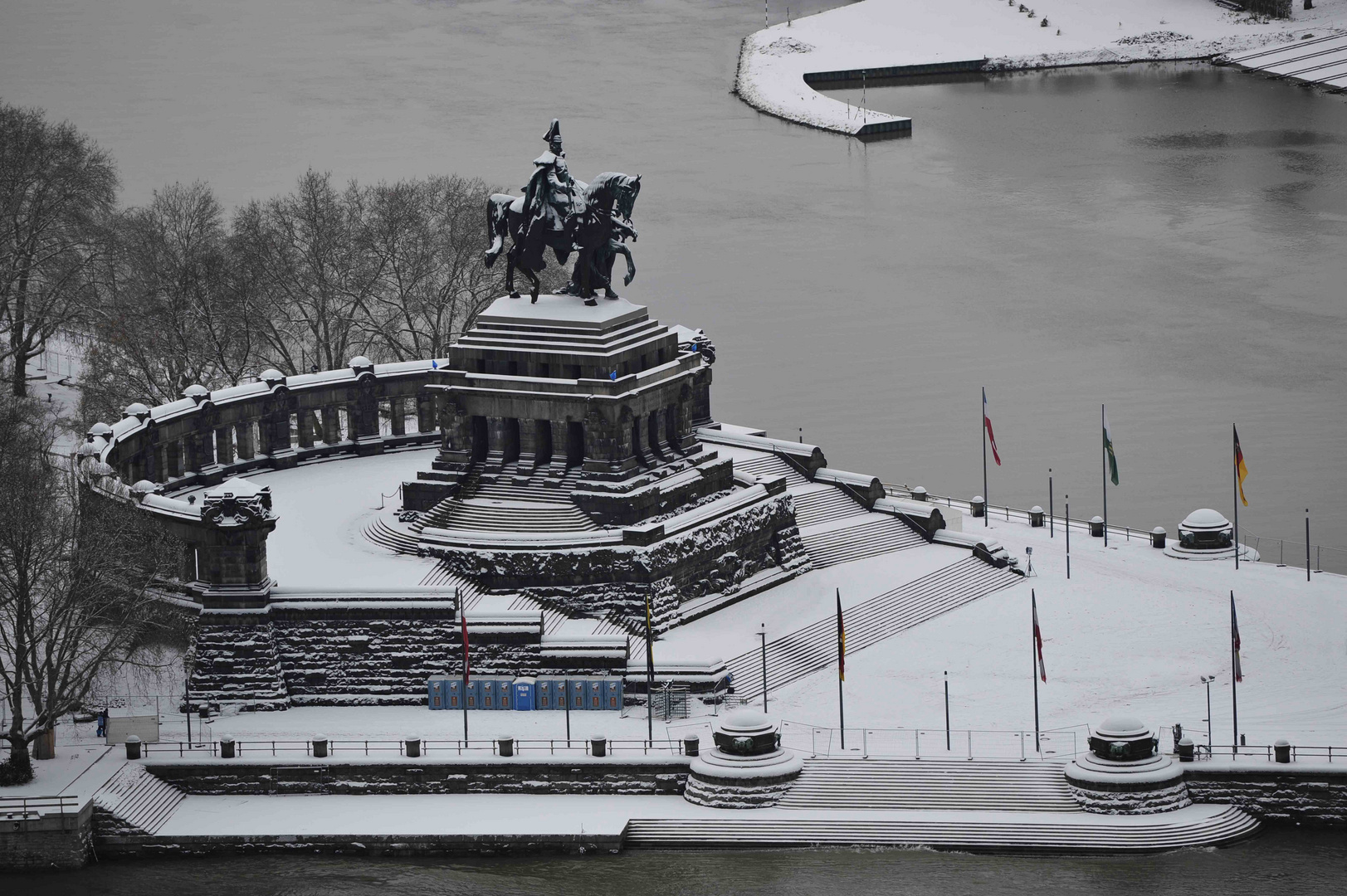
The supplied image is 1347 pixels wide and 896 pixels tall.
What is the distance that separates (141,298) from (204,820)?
45662 mm

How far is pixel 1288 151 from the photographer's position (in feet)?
611

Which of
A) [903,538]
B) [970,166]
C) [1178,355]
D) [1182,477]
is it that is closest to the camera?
[903,538]

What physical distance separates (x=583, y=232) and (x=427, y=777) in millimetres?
23152

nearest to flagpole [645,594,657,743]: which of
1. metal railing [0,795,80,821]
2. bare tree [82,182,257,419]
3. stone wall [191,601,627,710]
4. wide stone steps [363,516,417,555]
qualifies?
stone wall [191,601,627,710]

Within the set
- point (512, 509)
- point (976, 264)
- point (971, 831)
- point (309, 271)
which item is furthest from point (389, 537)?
point (976, 264)

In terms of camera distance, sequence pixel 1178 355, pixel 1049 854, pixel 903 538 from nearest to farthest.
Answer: pixel 1049 854 → pixel 903 538 → pixel 1178 355

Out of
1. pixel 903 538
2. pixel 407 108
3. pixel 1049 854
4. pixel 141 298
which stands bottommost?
pixel 1049 854

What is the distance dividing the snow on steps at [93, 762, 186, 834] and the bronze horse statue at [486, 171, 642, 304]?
24.3 meters

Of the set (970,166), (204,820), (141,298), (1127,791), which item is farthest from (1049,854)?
(970,166)

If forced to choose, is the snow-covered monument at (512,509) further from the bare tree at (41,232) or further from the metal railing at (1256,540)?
the bare tree at (41,232)

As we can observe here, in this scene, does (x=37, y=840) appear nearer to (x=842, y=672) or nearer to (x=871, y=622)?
(x=842, y=672)

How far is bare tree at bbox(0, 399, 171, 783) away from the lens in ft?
285

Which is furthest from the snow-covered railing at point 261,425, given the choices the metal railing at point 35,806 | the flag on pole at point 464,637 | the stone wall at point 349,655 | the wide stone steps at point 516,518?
the metal railing at point 35,806

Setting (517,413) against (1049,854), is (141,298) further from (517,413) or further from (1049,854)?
(1049,854)
